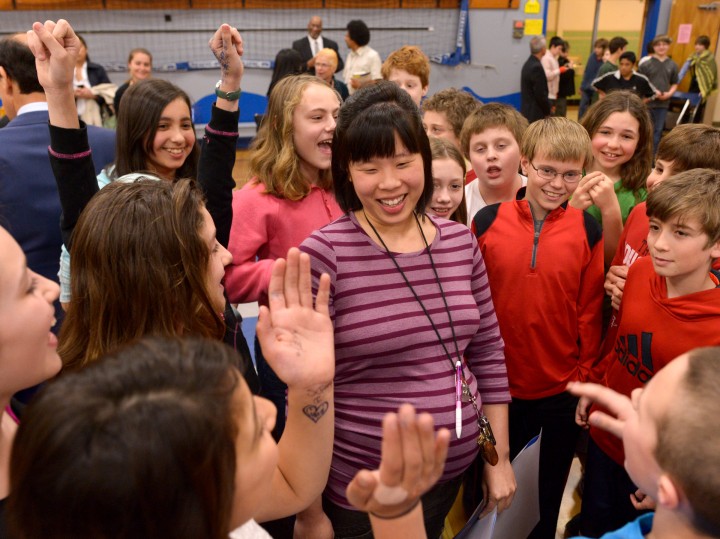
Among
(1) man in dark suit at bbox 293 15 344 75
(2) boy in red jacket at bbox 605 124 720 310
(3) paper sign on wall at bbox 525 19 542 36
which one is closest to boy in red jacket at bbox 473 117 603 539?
(2) boy in red jacket at bbox 605 124 720 310

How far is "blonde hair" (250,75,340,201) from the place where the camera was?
2027 millimetres

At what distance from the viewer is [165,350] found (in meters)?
0.81

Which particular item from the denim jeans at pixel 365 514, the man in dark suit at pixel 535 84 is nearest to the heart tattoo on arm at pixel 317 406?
the denim jeans at pixel 365 514

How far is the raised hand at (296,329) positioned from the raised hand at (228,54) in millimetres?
949

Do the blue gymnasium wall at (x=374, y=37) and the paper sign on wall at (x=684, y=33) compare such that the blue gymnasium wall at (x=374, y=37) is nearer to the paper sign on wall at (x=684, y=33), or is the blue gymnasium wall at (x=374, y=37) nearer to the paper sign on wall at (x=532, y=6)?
the paper sign on wall at (x=532, y=6)

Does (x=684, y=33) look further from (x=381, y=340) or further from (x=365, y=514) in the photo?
(x=365, y=514)

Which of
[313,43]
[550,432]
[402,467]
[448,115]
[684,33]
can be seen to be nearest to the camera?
[402,467]

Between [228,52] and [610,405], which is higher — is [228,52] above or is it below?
above

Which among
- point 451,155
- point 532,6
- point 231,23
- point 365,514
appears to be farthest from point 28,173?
point 532,6

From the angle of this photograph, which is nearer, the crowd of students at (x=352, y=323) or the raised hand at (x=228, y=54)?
the crowd of students at (x=352, y=323)

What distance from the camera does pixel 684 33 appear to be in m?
10.2

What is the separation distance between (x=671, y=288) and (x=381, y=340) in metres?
0.96

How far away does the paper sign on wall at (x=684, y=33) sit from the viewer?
1010 centimetres

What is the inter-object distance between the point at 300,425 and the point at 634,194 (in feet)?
6.50
